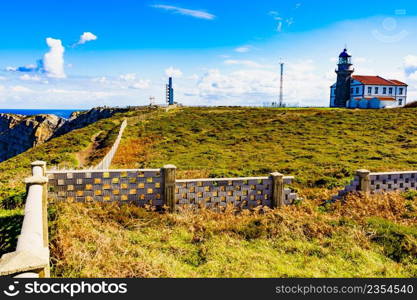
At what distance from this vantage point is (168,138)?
1328 inches

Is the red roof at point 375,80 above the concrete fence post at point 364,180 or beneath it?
above

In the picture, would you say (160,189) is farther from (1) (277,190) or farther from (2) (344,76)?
(2) (344,76)

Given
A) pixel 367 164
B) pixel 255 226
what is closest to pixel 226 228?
pixel 255 226

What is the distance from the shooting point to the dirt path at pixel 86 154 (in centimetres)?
2356

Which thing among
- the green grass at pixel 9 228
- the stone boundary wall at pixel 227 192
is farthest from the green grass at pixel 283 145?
the green grass at pixel 9 228

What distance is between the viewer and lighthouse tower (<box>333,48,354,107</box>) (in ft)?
228

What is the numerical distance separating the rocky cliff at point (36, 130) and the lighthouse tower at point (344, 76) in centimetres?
5359

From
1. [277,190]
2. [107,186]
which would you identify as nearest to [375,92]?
[277,190]

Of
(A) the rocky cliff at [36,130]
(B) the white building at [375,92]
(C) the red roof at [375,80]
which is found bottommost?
(A) the rocky cliff at [36,130]

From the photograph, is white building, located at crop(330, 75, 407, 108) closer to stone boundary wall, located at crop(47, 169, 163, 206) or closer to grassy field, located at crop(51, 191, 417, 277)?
grassy field, located at crop(51, 191, 417, 277)

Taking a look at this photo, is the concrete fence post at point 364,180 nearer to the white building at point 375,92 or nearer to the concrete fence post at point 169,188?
the concrete fence post at point 169,188

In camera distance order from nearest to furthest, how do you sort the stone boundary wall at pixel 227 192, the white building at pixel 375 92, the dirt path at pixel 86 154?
the stone boundary wall at pixel 227 192 → the dirt path at pixel 86 154 → the white building at pixel 375 92

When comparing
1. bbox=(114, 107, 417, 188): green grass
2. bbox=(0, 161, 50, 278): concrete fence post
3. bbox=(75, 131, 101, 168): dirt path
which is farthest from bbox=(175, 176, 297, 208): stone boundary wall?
bbox=(75, 131, 101, 168): dirt path

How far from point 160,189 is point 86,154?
837 inches
